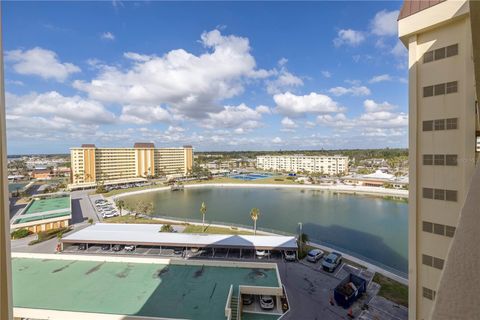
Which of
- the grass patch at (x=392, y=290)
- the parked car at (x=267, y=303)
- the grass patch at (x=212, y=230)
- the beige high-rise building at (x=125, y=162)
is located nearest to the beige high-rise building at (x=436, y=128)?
→ the parked car at (x=267, y=303)

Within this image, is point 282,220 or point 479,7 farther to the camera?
point 282,220

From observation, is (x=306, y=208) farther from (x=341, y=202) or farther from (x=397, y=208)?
(x=397, y=208)

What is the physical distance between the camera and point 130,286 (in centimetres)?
1038

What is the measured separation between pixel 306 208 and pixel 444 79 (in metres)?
29.6

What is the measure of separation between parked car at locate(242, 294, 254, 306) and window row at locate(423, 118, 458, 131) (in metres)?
9.97

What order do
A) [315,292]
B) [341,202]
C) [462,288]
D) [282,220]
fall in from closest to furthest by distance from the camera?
[462,288], [315,292], [282,220], [341,202]

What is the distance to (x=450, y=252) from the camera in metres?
1.26

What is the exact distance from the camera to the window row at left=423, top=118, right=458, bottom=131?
225 inches

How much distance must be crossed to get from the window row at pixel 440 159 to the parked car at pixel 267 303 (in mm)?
8734

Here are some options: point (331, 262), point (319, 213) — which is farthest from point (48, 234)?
point (319, 213)

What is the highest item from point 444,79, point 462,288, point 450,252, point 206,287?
point 444,79

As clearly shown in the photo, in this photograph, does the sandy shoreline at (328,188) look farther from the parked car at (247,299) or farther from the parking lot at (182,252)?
the parked car at (247,299)

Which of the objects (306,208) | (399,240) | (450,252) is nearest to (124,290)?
(450,252)

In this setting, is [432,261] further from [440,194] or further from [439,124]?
[439,124]
